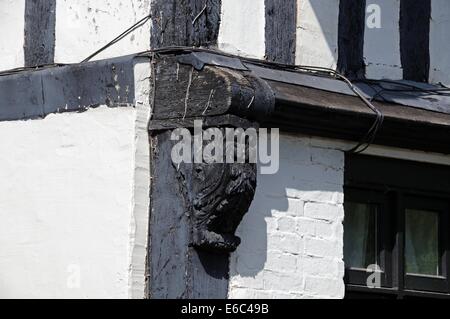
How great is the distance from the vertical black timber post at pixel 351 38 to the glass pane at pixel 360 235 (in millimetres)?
700

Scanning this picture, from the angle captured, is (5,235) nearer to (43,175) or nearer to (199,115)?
(43,175)

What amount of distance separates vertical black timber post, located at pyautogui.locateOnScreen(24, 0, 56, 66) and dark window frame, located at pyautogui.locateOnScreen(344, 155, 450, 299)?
162cm

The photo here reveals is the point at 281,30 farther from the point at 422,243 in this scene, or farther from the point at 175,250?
the point at 422,243

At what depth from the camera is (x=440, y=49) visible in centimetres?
778

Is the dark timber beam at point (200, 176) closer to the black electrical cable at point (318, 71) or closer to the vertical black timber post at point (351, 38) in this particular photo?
the black electrical cable at point (318, 71)

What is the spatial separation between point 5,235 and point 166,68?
1.20 m

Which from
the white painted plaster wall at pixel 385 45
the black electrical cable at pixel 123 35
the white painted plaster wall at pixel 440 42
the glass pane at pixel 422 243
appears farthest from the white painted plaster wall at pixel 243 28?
the glass pane at pixel 422 243

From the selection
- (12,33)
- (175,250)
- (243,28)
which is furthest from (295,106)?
(12,33)

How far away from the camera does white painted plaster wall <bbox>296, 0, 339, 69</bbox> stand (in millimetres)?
7199

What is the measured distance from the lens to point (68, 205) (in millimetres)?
6801

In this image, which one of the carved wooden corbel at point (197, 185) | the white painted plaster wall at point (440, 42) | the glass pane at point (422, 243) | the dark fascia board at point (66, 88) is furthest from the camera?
the white painted plaster wall at point (440, 42)

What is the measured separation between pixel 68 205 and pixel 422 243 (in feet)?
6.64

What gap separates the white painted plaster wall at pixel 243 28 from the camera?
6898 mm

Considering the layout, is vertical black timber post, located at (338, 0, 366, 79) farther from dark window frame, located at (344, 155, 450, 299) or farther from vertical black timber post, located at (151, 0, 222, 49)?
vertical black timber post, located at (151, 0, 222, 49)
